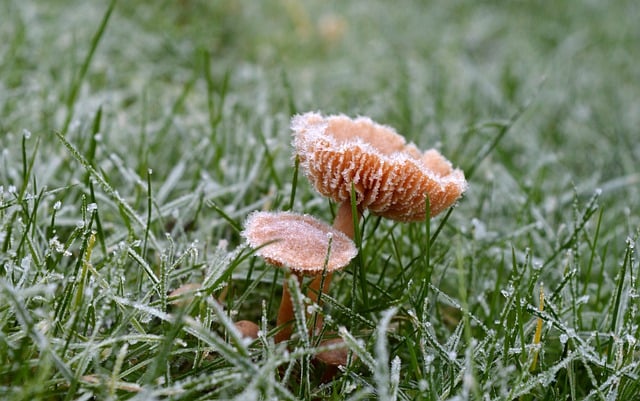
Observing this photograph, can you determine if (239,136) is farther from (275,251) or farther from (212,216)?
(275,251)

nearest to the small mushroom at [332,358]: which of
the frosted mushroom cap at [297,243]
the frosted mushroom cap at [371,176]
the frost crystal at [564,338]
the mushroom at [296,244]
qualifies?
the mushroom at [296,244]

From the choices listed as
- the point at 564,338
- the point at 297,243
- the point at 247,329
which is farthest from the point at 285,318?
the point at 564,338

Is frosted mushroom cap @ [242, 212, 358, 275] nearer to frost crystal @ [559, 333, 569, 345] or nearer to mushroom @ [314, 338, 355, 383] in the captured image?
mushroom @ [314, 338, 355, 383]

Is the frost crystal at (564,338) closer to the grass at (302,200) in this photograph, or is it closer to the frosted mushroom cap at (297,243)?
the grass at (302,200)

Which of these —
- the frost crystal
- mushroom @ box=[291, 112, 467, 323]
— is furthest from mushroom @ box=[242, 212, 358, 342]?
the frost crystal

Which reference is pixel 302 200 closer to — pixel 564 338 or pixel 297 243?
pixel 297 243

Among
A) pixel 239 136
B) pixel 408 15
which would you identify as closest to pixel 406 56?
pixel 408 15
